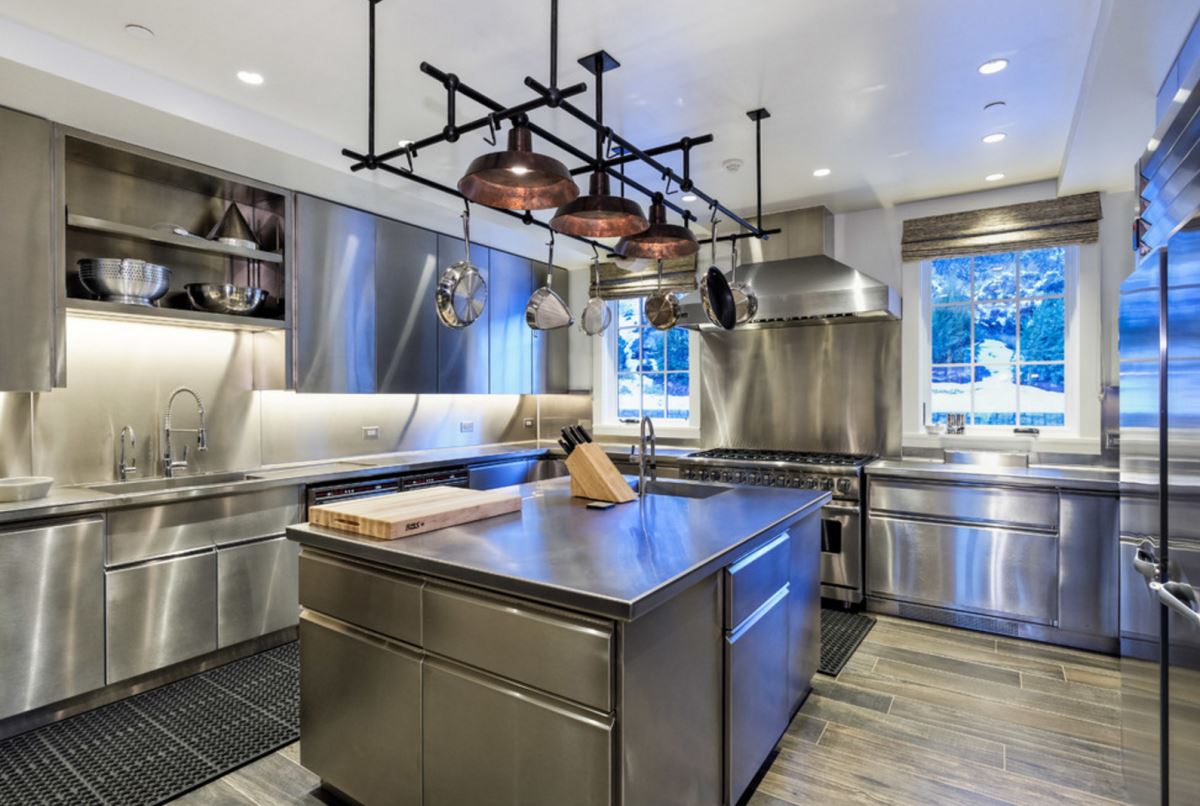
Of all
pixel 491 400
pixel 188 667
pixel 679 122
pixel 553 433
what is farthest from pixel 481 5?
pixel 553 433

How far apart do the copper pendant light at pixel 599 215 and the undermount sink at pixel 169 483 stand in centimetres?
234

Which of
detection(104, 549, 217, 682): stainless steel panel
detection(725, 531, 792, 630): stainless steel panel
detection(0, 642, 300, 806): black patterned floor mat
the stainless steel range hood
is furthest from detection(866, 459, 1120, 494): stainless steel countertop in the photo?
detection(104, 549, 217, 682): stainless steel panel

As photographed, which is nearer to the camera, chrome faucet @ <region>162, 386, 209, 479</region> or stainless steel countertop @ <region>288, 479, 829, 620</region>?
stainless steel countertop @ <region>288, 479, 829, 620</region>

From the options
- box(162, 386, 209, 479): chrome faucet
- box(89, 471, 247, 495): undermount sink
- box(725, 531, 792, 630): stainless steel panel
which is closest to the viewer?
box(725, 531, 792, 630): stainless steel panel

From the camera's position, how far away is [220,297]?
3.35m

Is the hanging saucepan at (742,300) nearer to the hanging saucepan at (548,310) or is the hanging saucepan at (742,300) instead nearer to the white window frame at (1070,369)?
the hanging saucepan at (548,310)

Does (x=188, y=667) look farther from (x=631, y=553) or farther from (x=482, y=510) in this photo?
(x=631, y=553)

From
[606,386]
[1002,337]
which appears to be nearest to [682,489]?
[1002,337]

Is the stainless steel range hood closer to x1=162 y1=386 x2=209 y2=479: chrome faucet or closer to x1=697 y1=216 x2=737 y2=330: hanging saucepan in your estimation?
x1=697 y1=216 x2=737 y2=330: hanging saucepan

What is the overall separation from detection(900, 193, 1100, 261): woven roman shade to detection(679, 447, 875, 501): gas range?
152cm

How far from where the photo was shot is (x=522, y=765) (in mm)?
1523

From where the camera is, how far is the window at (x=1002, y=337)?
4.00m

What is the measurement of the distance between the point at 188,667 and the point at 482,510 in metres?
2.05

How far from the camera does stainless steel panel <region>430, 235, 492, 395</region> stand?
4.68 meters
